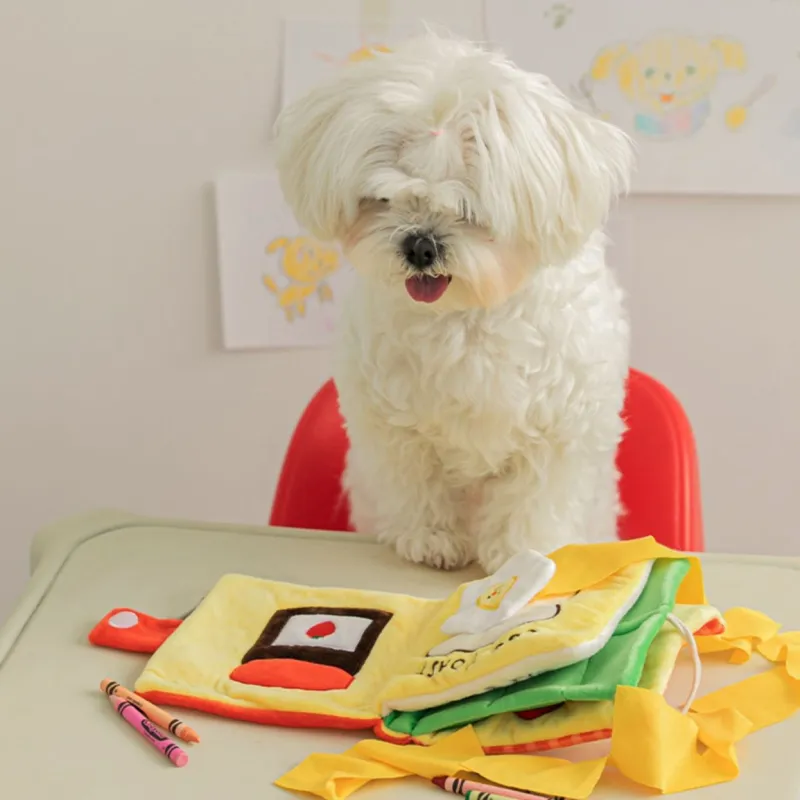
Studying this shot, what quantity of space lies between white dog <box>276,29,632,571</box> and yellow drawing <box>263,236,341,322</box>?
0.75 m

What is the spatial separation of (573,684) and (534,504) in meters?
0.47

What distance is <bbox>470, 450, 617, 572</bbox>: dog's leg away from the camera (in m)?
1.39

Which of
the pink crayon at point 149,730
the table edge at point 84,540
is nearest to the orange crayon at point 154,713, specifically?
the pink crayon at point 149,730

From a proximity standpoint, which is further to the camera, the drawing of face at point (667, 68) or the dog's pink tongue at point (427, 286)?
the drawing of face at point (667, 68)

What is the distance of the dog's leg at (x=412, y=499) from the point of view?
4.60 feet

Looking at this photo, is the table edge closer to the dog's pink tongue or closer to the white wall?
the dog's pink tongue

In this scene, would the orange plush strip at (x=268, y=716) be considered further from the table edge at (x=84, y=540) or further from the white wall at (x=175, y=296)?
the white wall at (x=175, y=296)

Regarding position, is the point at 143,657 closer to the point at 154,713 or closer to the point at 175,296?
the point at 154,713

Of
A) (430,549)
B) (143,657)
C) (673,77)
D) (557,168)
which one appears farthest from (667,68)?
(143,657)

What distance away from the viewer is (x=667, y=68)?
2.04m

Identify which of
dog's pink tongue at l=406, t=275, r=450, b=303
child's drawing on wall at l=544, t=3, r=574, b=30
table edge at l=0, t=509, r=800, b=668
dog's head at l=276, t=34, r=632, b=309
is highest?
child's drawing on wall at l=544, t=3, r=574, b=30

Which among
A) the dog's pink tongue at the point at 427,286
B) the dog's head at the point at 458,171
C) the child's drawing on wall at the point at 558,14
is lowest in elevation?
the dog's pink tongue at the point at 427,286

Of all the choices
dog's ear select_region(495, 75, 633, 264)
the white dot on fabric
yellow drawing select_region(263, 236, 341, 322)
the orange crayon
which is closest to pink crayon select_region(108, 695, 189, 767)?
the orange crayon

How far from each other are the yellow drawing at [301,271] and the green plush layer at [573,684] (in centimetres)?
128
